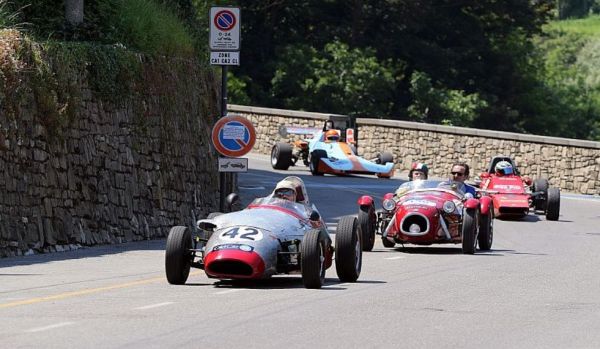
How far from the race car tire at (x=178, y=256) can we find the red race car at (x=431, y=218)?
599 cm

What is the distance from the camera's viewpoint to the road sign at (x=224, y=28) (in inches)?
922

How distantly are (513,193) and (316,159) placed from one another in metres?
11.9

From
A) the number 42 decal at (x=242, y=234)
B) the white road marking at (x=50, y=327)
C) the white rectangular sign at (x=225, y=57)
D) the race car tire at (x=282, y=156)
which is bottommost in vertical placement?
the race car tire at (x=282, y=156)

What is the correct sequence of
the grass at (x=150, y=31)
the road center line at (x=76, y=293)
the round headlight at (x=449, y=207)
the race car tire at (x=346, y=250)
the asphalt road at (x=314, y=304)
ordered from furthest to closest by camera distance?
the grass at (x=150, y=31)
the round headlight at (x=449, y=207)
the race car tire at (x=346, y=250)
the road center line at (x=76, y=293)
the asphalt road at (x=314, y=304)

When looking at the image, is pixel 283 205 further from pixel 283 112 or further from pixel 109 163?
pixel 283 112

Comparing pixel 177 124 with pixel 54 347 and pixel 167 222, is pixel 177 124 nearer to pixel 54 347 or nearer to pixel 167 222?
pixel 167 222

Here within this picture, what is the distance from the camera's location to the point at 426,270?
1930 cm

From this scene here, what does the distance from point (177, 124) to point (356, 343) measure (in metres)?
16.5

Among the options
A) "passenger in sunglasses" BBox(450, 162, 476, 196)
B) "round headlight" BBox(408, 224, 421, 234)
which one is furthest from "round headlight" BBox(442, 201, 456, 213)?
"passenger in sunglasses" BBox(450, 162, 476, 196)

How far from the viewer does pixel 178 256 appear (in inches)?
631

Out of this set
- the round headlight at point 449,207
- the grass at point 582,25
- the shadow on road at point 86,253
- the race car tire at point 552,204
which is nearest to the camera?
the shadow on road at point 86,253

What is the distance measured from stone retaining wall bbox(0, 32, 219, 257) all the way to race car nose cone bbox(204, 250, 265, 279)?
5784mm

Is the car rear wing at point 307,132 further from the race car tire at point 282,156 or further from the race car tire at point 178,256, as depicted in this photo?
the race car tire at point 178,256

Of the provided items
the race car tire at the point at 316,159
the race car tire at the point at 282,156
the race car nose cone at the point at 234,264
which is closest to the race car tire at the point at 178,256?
the race car nose cone at the point at 234,264
